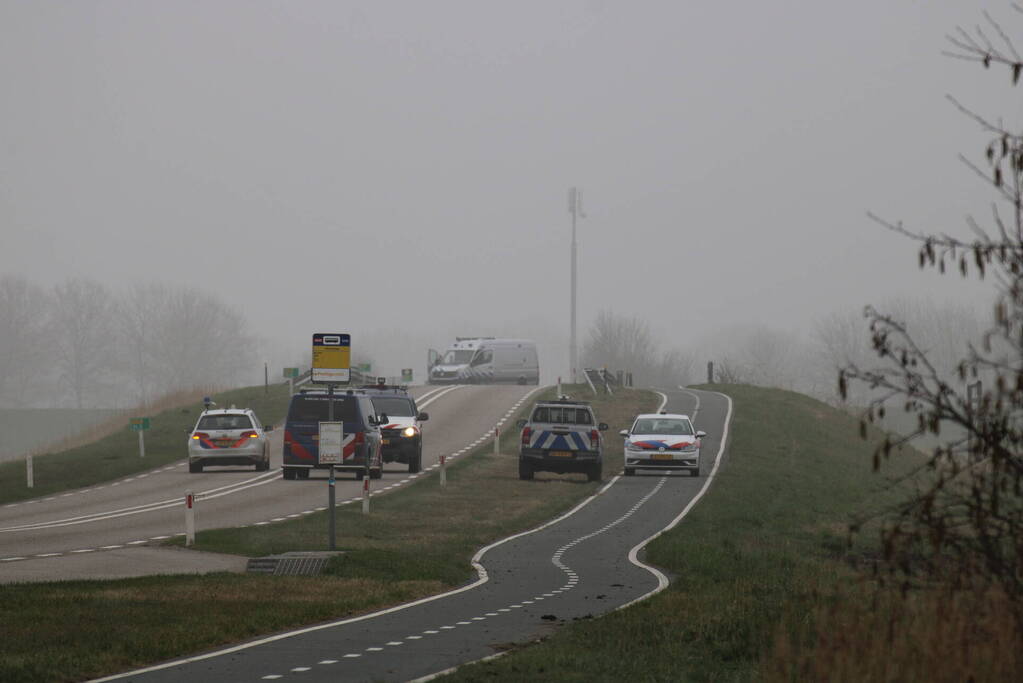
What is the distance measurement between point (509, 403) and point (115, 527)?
133 feet

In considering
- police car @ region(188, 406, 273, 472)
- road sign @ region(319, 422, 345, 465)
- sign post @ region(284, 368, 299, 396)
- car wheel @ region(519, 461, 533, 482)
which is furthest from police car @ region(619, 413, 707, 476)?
sign post @ region(284, 368, 299, 396)

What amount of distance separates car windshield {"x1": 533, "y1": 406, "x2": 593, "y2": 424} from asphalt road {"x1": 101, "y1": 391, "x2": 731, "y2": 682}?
7.33 meters

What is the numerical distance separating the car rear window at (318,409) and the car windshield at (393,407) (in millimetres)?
4993

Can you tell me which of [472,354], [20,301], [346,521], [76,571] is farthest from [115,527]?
[20,301]

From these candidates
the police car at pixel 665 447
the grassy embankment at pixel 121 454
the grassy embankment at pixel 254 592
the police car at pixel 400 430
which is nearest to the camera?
the grassy embankment at pixel 254 592

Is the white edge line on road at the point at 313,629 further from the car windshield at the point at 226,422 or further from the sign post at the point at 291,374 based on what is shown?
the sign post at the point at 291,374

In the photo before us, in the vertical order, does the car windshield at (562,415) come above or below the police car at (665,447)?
above

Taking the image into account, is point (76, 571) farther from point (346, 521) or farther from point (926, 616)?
point (926, 616)

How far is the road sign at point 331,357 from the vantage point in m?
29.0

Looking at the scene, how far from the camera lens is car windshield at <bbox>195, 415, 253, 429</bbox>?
45.2 m

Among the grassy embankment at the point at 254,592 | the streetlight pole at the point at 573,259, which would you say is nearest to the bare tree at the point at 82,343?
the streetlight pole at the point at 573,259

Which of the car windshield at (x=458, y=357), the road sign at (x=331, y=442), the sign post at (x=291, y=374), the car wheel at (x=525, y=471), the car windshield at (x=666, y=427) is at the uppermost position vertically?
the car windshield at (x=458, y=357)

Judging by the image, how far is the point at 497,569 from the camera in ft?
82.0

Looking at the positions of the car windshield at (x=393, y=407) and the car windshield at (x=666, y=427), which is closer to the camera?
the car windshield at (x=666, y=427)
